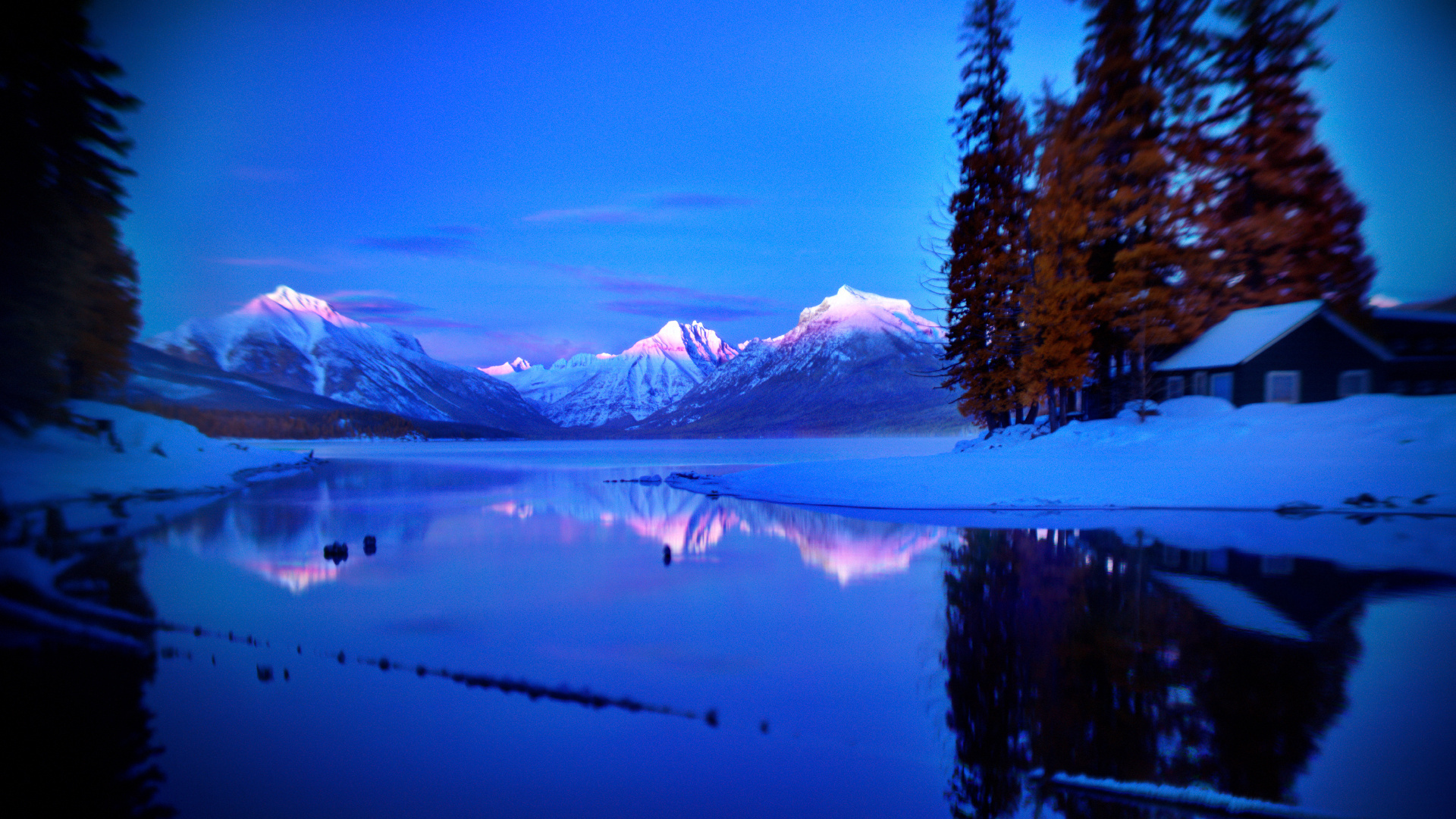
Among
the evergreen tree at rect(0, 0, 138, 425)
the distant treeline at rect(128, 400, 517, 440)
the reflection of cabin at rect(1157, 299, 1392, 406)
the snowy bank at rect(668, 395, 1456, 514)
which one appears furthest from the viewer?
the distant treeline at rect(128, 400, 517, 440)

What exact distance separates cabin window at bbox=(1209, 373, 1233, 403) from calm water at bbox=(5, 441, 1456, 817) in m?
18.8

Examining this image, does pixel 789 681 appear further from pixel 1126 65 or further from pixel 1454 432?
pixel 1126 65

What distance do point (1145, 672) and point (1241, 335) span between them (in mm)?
31206

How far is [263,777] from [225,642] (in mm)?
4561

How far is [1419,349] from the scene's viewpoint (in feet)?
83.8

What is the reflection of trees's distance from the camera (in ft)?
19.0

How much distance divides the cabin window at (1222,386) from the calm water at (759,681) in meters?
Answer: 18.8

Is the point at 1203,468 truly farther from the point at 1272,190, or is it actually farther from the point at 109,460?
the point at 109,460

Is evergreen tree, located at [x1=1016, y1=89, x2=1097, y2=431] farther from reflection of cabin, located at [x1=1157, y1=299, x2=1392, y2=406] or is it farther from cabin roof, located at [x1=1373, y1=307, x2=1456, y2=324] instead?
cabin roof, located at [x1=1373, y1=307, x2=1456, y2=324]

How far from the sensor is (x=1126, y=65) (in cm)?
3356

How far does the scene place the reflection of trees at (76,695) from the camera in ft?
19.0

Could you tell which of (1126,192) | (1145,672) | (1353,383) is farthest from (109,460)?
(1353,383)

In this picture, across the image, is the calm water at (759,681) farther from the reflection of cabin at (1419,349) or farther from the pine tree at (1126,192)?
the pine tree at (1126,192)

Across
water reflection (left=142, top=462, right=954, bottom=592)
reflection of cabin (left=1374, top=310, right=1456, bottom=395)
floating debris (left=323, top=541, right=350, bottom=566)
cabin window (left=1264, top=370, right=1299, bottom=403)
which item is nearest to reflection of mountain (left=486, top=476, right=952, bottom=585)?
water reflection (left=142, top=462, right=954, bottom=592)
